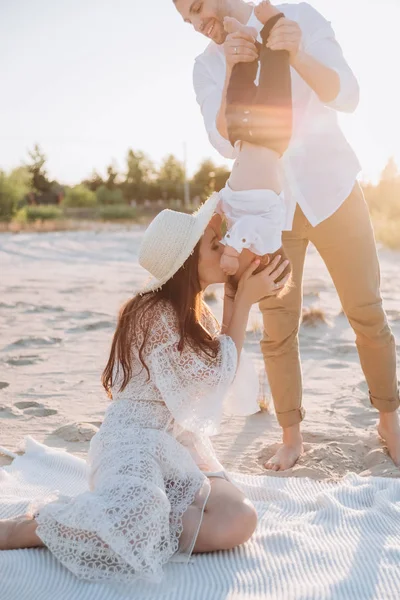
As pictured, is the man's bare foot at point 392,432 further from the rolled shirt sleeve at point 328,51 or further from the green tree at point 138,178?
the green tree at point 138,178

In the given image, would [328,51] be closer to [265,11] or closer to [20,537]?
[265,11]

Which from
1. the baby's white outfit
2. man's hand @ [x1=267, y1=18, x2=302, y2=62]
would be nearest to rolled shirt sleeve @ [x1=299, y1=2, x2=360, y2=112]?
man's hand @ [x1=267, y1=18, x2=302, y2=62]

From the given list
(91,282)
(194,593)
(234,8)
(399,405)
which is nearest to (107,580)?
(194,593)

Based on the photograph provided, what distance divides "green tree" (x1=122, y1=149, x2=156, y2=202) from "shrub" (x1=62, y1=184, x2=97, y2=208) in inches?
228

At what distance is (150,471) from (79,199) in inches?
1709

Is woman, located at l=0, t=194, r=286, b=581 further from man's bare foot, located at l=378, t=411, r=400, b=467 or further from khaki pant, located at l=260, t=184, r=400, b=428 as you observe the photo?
man's bare foot, located at l=378, t=411, r=400, b=467

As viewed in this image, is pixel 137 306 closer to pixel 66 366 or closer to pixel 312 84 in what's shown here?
pixel 312 84

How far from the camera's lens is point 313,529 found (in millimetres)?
2541

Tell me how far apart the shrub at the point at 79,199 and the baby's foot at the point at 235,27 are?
141 ft

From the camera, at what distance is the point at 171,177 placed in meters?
52.2

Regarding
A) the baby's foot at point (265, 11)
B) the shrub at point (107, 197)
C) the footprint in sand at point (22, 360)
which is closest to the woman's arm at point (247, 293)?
the baby's foot at point (265, 11)

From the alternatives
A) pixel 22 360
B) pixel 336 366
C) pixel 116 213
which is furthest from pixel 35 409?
pixel 116 213

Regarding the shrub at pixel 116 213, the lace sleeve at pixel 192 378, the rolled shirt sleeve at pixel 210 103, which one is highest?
the rolled shirt sleeve at pixel 210 103

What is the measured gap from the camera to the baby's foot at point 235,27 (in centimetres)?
256
